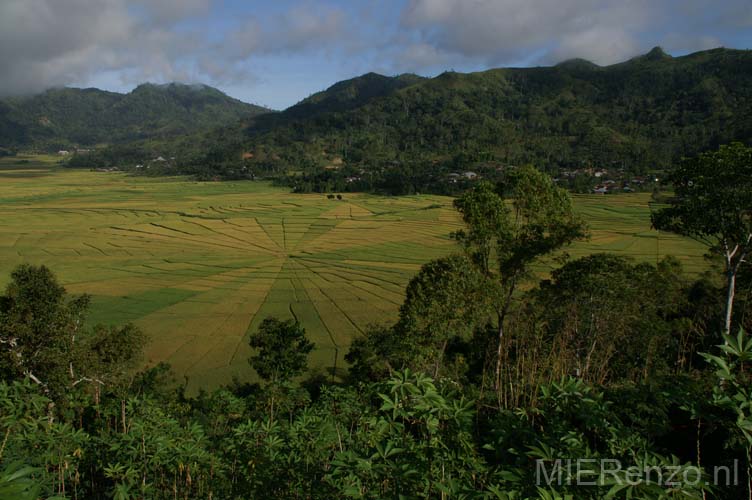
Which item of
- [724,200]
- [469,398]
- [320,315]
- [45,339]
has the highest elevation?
[724,200]

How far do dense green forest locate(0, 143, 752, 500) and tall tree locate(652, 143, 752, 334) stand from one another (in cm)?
4

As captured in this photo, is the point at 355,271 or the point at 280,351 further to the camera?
the point at 355,271

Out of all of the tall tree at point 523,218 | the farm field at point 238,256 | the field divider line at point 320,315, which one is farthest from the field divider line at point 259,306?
the tall tree at point 523,218

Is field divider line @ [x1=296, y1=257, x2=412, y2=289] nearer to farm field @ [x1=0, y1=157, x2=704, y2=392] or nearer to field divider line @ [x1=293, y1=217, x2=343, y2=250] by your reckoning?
farm field @ [x1=0, y1=157, x2=704, y2=392]

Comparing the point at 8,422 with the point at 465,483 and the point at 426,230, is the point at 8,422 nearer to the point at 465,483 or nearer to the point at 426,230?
the point at 465,483

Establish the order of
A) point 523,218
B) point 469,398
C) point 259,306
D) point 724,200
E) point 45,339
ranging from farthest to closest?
1. point 259,306
2. point 523,218
3. point 45,339
4. point 724,200
5. point 469,398

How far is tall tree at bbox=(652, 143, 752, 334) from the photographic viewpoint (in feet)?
33.7

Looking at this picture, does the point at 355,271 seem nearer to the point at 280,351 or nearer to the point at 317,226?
the point at 280,351

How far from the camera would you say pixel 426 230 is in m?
66.1

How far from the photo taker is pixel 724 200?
407 inches

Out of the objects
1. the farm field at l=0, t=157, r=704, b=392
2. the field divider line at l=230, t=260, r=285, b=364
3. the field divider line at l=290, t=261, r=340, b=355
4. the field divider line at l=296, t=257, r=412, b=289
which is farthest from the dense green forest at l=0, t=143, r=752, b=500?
the field divider line at l=296, t=257, r=412, b=289

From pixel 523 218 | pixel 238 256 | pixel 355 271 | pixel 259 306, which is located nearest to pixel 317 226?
pixel 238 256

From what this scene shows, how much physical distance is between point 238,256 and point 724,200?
49775 mm

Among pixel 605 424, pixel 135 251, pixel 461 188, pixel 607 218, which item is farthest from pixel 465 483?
pixel 461 188
